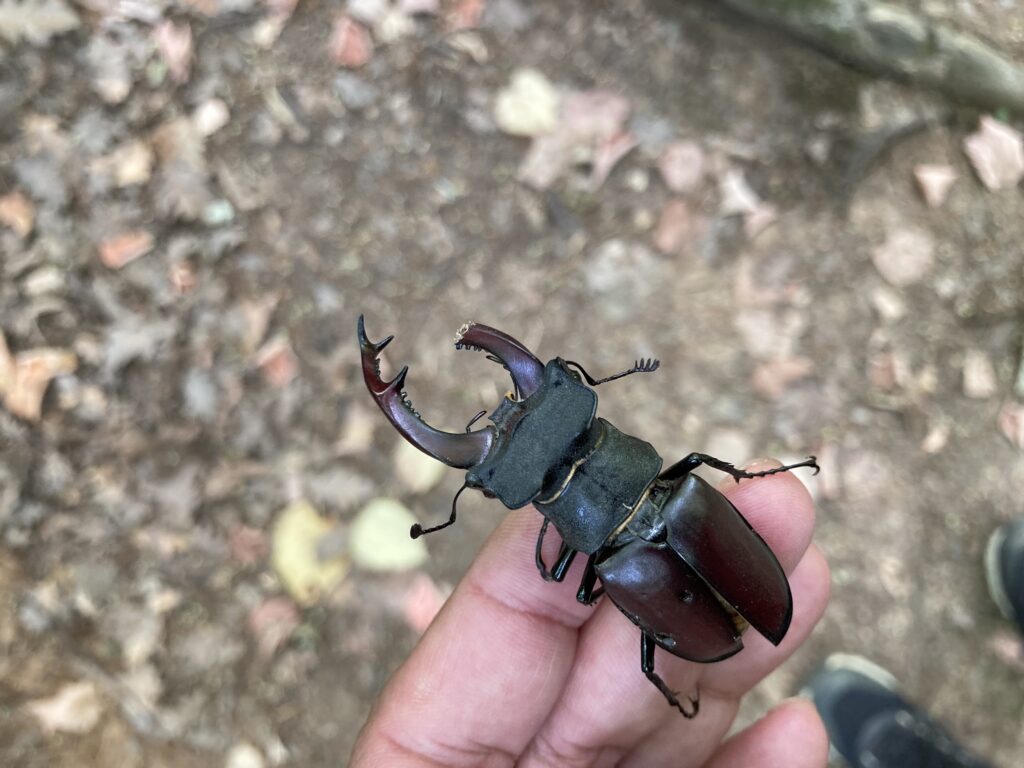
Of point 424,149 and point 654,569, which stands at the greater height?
point 654,569

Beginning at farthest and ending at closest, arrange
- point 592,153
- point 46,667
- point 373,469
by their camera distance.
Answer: point 592,153 < point 373,469 < point 46,667

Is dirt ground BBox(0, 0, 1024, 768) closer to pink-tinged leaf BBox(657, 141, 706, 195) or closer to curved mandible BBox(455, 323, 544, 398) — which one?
pink-tinged leaf BBox(657, 141, 706, 195)

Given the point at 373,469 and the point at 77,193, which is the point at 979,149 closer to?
the point at 373,469

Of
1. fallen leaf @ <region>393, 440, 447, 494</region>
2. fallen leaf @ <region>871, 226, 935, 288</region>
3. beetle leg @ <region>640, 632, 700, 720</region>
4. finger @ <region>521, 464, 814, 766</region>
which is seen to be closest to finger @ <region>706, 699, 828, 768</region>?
finger @ <region>521, 464, 814, 766</region>

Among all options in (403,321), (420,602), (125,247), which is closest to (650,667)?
(420,602)

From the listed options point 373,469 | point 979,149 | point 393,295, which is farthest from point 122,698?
point 979,149

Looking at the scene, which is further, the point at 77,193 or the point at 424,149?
the point at 424,149
